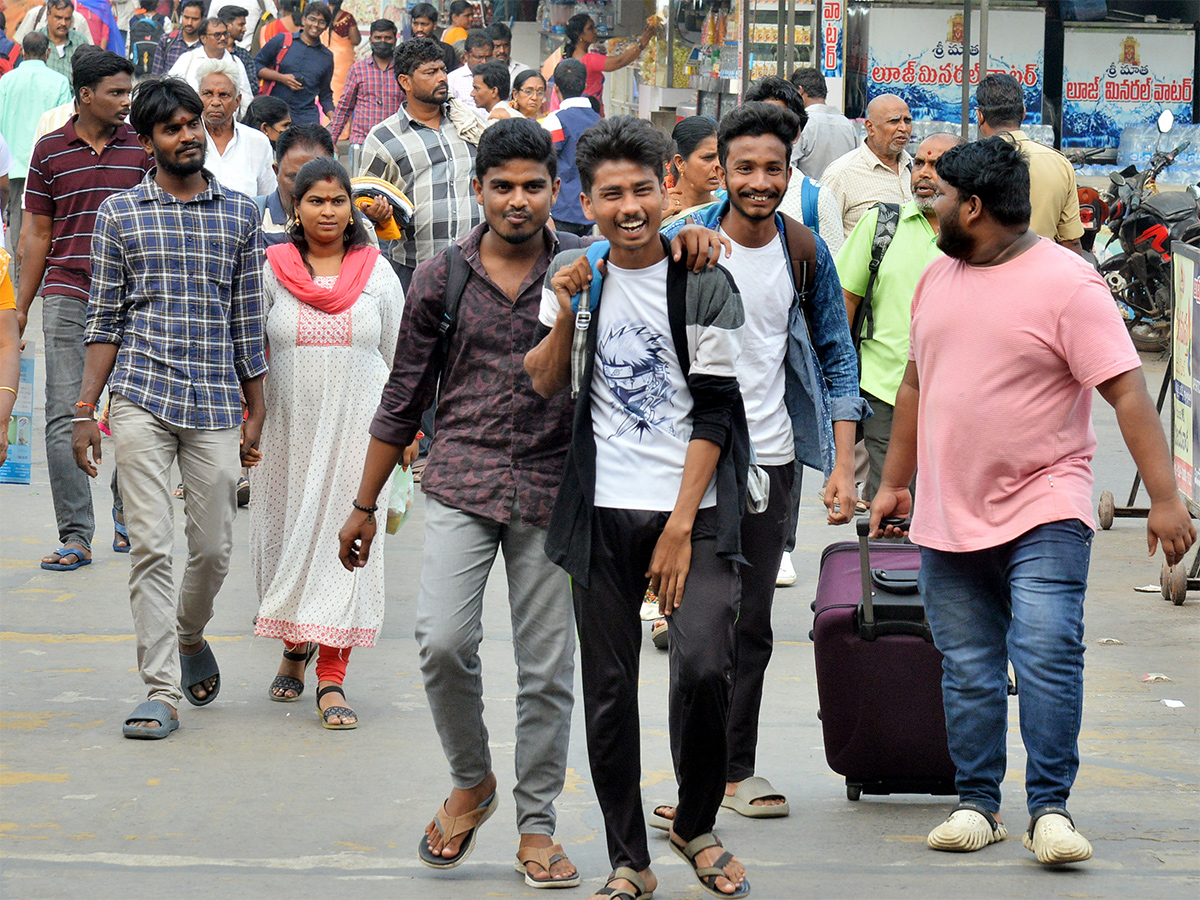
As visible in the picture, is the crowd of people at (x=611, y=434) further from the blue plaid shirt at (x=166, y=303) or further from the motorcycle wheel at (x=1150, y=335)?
the motorcycle wheel at (x=1150, y=335)

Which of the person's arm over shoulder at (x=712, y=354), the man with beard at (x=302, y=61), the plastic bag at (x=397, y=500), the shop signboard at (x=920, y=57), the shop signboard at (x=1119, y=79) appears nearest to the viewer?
the person's arm over shoulder at (x=712, y=354)

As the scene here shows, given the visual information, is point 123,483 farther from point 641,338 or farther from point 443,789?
point 641,338

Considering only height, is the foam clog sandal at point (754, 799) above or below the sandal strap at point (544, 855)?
below

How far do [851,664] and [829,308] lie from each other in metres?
0.99

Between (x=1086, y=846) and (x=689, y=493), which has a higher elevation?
(x=689, y=493)

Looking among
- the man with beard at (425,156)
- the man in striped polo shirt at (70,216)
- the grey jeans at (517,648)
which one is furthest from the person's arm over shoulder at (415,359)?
the man with beard at (425,156)

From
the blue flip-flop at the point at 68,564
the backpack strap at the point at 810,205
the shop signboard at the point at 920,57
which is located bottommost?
the blue flip-flop at the point at 68,564

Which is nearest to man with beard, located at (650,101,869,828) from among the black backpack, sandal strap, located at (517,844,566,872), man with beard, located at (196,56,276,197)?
sandal strap, located at (517,844,566,872)

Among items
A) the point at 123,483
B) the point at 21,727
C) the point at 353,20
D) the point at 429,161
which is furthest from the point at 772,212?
the point at 353,20

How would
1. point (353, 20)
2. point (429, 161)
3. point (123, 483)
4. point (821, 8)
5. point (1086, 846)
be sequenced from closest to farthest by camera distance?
point (1086, 846), point (123, 483), point (429, 161), point (821, 8), point (353, 20)

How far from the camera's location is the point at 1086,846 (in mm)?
3975

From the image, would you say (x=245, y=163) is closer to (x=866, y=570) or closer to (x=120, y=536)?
(x=120, y=536)

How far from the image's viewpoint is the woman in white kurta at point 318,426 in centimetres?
548

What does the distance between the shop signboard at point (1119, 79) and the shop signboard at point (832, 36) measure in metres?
2.43
